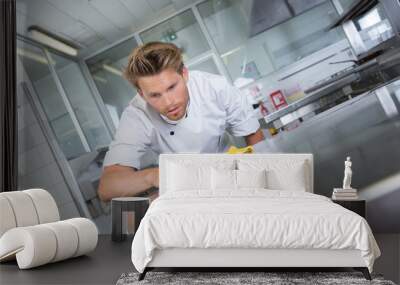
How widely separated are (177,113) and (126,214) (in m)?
1.17

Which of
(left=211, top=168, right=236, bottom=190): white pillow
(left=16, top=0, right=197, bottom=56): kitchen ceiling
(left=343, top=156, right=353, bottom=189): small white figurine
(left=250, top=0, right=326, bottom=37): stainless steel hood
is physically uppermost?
(left=16, top=0, right=197, bottom=56): kitchen ceiling

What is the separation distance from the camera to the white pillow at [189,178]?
624cm

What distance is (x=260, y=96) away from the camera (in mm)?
7000

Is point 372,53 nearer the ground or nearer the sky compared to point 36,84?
nearer the ground

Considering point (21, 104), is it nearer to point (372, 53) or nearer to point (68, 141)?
point (68, 141)

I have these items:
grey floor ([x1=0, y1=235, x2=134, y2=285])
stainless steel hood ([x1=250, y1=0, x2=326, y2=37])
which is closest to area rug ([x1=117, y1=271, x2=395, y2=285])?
grey floor ([x1=0, y1=235, x2=134, y2=285])

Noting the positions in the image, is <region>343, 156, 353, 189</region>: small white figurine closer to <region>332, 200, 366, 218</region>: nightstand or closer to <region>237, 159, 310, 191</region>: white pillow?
<region>332, 200, 366, 218</region>: nightstand

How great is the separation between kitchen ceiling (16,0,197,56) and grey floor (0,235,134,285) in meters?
2.39

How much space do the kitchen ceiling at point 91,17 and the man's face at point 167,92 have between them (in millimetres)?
598

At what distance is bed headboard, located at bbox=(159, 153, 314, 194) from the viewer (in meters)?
6.68

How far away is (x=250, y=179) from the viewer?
242 inches

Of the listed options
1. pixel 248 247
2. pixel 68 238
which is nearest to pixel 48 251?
pixel 68 238

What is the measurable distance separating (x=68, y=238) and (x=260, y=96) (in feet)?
8.64

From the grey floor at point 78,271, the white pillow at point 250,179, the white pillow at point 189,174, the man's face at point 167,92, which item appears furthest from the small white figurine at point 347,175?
the grey floor at point 78,271
